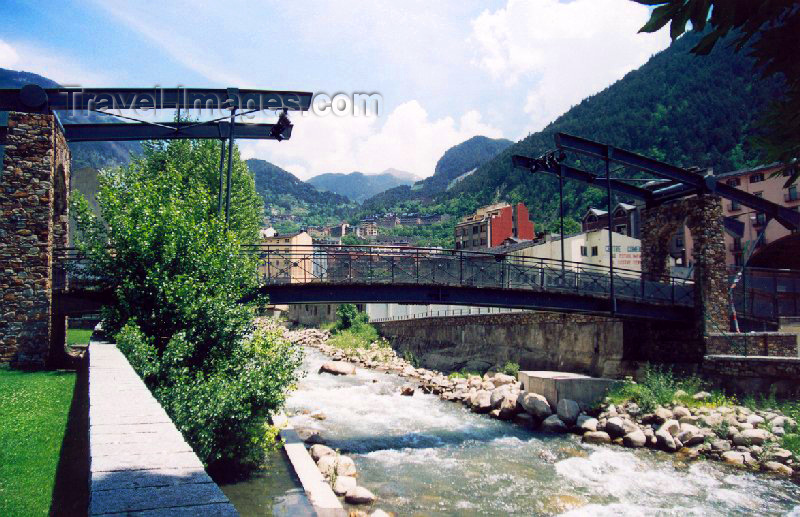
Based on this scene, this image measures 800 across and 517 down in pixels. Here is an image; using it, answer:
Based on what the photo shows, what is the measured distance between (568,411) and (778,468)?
5990 millimetres

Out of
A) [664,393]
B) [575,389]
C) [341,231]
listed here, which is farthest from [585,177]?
[341,231]

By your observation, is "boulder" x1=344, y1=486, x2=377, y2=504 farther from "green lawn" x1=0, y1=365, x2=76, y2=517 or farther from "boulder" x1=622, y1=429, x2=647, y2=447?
"boulder" x1=622, y1=429, x2=647, y2=447

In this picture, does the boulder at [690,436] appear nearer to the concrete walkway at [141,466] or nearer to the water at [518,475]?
the water at [518,475]

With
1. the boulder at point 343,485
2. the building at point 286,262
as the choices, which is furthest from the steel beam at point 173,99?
the boulder at point 343,485

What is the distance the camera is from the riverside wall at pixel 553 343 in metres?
21.8

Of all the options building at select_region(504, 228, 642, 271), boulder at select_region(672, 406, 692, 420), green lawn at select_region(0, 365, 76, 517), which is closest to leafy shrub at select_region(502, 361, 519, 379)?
boulder at select_region(672, 406, 692, 420)

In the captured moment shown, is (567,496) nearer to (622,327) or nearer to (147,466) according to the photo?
(147,466)

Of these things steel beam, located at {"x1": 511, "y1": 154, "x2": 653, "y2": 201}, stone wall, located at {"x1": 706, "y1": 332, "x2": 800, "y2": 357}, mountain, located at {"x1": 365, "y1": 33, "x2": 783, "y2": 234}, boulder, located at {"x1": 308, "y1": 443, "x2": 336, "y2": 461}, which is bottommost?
boulder, located at {"x1": 308, "y1": 443, "x2": 336, "y2": 461}

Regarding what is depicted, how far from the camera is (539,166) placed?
870 inches

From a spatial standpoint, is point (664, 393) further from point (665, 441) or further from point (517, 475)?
point (517, 475)

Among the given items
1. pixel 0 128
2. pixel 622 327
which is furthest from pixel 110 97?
pixel 622 327

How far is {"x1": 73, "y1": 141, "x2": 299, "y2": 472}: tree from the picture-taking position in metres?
9.23

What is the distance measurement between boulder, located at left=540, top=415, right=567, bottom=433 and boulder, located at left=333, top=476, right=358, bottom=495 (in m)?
8.39

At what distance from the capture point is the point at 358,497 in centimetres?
1041
